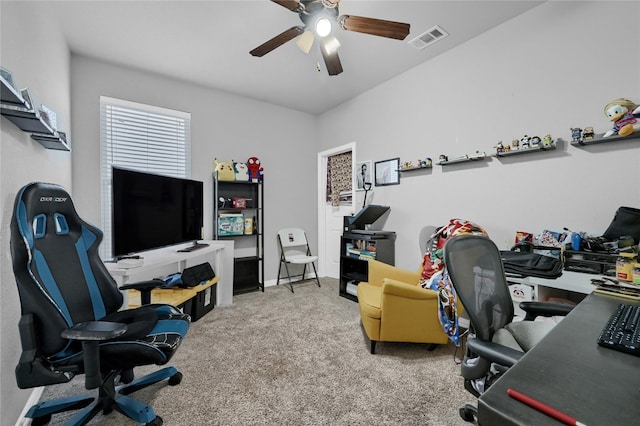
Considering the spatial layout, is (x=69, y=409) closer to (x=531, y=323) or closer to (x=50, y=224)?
(x=50, y=224)

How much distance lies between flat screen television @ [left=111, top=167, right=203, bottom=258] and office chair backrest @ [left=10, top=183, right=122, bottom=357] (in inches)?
21.3

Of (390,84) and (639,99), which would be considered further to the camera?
(390,84)

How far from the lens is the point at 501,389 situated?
A: 564 millimetres

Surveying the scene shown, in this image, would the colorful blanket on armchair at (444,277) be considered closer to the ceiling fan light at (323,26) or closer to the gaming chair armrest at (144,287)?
the ceiling fan light at (323,26)

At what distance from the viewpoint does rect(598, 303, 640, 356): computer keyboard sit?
762mm

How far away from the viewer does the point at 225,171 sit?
→ 11.7ft

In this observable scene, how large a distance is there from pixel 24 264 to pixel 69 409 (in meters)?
A: 0.89

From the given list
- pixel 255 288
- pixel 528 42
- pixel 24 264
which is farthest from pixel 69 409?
pixel 528 42

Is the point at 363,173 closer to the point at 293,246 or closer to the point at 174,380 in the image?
the point at 293,246

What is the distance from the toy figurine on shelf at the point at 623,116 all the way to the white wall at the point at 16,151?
11.7 ft

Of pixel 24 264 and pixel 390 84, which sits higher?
pixel 390 84

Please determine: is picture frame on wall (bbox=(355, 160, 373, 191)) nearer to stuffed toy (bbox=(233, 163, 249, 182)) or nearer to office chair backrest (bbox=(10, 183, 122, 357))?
stuffed toy (bbox=(233, 163, 249, 182))

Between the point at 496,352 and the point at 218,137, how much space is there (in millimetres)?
3827

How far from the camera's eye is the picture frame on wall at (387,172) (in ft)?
11.2
